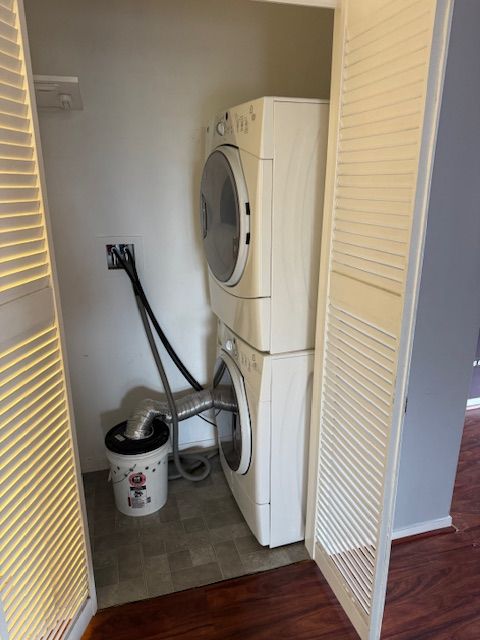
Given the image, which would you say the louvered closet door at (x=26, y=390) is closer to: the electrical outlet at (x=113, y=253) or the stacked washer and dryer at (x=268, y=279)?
the stacked washer and dryer at (x=268, y=279)

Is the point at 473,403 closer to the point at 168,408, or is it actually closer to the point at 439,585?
the point at 439,585

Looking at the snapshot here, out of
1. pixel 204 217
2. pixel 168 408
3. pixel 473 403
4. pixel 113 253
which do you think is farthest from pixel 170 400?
pixel 473 403

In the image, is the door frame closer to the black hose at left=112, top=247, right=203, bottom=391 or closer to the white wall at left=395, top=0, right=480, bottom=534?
the black hose at left=112, top=247, right=203, bottom=391

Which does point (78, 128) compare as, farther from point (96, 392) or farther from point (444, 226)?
point (444, 226)

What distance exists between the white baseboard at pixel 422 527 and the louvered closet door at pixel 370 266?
17.8 inches

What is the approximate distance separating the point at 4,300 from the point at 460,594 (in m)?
1.85

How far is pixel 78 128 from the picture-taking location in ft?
6.53

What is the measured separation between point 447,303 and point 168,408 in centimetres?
130

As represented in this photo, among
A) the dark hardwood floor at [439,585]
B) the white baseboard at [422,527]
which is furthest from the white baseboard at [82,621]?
the white baseboard at [422,527]

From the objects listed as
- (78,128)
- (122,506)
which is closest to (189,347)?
(122,506)

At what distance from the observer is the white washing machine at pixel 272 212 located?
147 cm

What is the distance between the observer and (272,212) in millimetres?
1521

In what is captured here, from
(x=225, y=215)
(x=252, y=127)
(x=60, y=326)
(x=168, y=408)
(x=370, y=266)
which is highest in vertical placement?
(x=252, y=127)

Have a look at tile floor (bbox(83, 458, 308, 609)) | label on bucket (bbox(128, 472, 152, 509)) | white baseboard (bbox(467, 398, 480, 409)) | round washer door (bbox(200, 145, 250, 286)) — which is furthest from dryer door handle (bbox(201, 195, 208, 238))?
white baseboard (bbox(467, 398, 480, 409))
